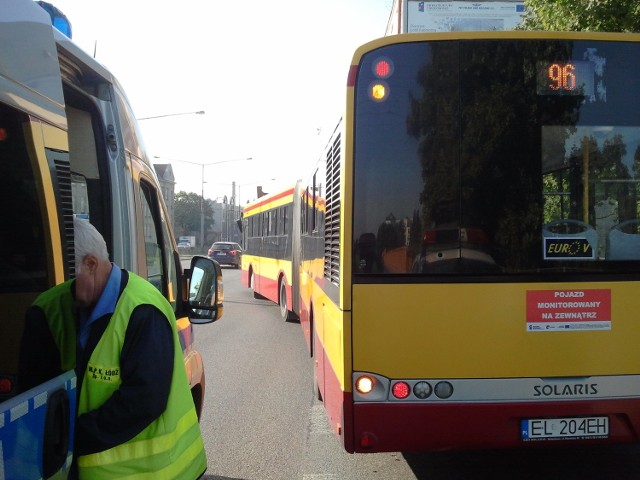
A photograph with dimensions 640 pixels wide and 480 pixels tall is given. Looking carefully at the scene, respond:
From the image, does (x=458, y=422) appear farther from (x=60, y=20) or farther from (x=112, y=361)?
(x=60, y=20)

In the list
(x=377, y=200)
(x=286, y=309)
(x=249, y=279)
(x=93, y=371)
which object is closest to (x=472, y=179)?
(x=377, y=200)

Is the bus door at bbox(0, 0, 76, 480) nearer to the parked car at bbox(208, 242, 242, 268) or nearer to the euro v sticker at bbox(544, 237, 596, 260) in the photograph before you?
the euro v sticker at bbox(544, 237, 596, 260)

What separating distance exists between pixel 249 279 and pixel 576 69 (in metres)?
17.1

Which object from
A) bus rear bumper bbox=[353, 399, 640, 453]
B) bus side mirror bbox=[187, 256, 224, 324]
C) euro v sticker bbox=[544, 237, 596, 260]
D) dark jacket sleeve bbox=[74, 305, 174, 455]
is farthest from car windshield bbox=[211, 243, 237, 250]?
dark jacket sleeve bbox=[74, 305, 174, 455]

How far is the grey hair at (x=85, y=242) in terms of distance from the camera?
246 centimetres

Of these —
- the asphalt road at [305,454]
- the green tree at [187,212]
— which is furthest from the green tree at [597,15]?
the green tree at [187,212]

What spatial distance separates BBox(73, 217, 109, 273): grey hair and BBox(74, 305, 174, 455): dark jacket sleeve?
0.85 ft

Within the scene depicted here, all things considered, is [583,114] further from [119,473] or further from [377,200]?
[119,473]

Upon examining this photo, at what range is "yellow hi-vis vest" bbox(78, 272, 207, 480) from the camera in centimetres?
239

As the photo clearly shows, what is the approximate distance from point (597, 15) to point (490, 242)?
5.98 meters

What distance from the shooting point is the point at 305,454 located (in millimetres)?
5664

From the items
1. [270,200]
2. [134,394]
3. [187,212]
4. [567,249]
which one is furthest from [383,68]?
[187,212]

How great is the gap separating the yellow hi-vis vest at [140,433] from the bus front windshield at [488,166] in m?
1.86

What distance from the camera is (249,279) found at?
2083 cm
